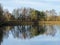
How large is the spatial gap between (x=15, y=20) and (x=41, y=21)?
3654mm

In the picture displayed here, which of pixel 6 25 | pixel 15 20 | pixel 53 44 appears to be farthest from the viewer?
pixel 15 20

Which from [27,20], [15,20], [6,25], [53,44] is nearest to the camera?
[53,44]

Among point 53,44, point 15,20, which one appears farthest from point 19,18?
point 53,44

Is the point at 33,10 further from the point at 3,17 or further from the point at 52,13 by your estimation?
the point at 3,17

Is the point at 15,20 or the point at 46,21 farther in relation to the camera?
the point at 46,21

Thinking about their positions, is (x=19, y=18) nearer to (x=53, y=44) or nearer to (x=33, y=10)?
(x=33, y=10)

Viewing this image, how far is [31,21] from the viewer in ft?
84.1

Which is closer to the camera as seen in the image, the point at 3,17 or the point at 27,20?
the point at 3,17

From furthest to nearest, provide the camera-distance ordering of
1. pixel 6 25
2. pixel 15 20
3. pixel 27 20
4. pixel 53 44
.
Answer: pixel 27 20, pixel 15 20, pixel 6 25, pixel 53 44

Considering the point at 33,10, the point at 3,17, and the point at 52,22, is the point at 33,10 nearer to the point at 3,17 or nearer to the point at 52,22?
the point at 52,22

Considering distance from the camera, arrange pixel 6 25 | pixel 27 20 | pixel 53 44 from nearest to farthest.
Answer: pixel 53 44, pixel 6 25, pixel 27 20

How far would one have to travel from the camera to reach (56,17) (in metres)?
25.2

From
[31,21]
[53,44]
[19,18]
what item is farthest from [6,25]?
[53,44]

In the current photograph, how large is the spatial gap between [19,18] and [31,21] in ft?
5.65
